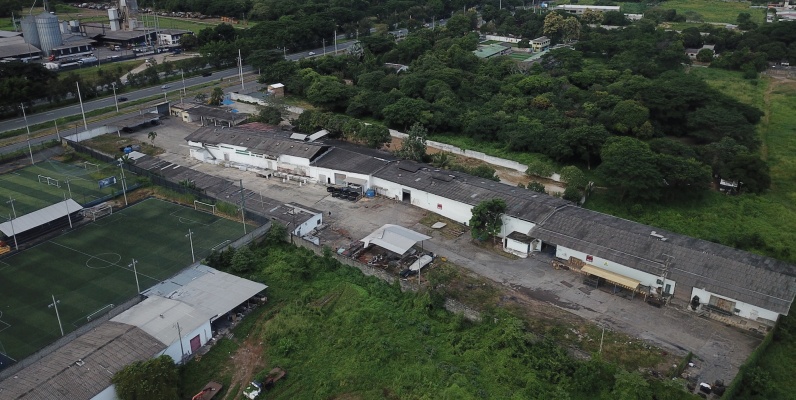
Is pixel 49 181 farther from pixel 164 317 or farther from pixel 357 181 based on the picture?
pixel 164 317

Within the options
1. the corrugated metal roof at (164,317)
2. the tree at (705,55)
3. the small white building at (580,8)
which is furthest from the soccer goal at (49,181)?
the small white building at (580,8)

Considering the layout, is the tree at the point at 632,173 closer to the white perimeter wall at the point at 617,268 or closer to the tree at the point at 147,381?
the white perimeter wall at the point at 617,268

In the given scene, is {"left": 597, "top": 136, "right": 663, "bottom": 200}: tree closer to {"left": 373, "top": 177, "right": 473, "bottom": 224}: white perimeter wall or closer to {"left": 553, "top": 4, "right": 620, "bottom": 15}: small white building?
{"left": 373, "top": 177, "right": 473, "bottom": 224}: white perimeter wall

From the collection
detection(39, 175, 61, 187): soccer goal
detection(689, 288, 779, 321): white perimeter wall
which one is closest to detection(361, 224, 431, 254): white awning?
Result: detection(689, 288, 779, 321): white perimeter wall

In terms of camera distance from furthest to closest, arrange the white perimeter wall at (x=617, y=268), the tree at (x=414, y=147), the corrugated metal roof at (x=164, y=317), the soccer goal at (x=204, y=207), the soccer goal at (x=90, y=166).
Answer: the soccer goal at (x=90, y=166) < the tree at (x=414, y=147) < the soccer goal at (x=204, y=207) < the white perimeter wall at (x=617, y=268) < the corrugated metal roof at (x=164, y=317)

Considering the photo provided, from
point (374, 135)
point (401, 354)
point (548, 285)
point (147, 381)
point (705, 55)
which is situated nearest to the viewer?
point (147, 381)

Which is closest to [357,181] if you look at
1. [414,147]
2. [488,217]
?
[414,147]

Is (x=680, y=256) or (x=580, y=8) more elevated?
(x=580, y=8)
